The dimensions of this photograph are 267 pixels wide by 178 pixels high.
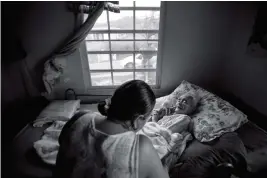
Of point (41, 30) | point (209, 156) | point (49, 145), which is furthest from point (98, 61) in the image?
point (209, 156)

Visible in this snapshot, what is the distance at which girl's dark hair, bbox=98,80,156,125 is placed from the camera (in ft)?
1.96

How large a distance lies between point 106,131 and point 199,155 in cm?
48

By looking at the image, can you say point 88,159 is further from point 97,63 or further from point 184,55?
point 184,55

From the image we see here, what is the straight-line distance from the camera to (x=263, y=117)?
899 millimetres

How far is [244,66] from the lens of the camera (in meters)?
0.88

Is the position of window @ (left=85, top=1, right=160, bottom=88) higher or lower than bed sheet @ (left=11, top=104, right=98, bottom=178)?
higher

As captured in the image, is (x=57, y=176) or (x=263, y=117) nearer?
(x=57, y=176)

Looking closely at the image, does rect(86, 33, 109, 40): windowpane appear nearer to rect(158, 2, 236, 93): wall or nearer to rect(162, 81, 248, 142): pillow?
rect(158, 2, 236, 93): wall

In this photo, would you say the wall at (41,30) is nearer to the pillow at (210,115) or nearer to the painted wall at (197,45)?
the painted wall at (197,45)

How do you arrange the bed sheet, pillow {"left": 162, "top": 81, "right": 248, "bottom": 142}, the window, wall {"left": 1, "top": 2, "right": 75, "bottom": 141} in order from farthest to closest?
pillow {"left": 162, "top": 81, "right": 248, "bottom": 142}, the window, the bed sheet, wall {"left": 1, "top": 2, "right": 75, "bottom": 141}

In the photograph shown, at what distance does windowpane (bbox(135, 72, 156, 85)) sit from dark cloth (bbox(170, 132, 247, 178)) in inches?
15.2

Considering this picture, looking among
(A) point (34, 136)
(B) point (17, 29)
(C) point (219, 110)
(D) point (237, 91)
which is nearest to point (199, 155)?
(C) point (219, 110)

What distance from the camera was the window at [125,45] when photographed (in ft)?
2.68

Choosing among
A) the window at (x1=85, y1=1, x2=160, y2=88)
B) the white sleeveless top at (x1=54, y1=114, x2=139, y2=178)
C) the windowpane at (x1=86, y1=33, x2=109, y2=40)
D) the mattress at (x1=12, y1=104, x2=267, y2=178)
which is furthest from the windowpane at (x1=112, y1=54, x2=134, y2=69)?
the mattress at (x1=12, y1=104, x2=267, y2=178)
